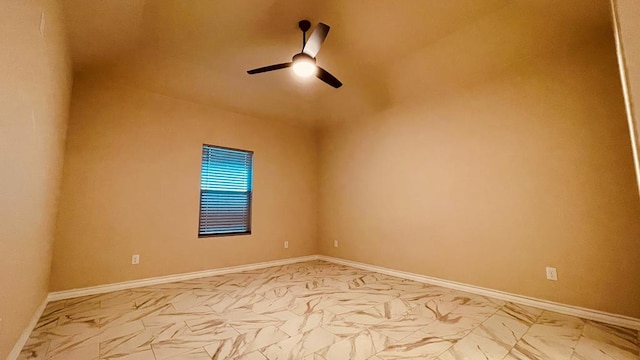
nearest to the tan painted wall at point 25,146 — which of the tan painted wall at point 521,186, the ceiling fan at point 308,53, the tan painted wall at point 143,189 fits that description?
the tan painted wall at point 143,189

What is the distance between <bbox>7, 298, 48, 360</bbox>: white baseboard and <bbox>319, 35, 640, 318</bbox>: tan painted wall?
392cm

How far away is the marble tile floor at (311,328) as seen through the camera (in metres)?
1.92

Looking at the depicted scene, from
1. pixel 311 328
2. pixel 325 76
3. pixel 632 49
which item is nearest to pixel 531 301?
pixel 311 328

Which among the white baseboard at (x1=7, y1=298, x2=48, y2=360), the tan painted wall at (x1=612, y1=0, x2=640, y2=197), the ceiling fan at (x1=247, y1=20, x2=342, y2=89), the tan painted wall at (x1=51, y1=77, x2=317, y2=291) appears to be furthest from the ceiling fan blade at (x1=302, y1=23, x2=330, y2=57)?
the white baseboard at (x1=7, y1=298, x2=48, y2=360)

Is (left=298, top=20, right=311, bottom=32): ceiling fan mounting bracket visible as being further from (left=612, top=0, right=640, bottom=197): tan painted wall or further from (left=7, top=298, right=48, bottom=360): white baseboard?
(left=7, top=298, right=48, bottom=360): white baseboard

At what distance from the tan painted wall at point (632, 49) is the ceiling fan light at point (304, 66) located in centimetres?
223

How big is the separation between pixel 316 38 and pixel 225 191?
2931 mm

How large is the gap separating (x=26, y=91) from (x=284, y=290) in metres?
2.90

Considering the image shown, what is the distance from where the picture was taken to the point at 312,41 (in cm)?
253

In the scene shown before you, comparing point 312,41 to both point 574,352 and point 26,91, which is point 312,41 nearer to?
point 26,91

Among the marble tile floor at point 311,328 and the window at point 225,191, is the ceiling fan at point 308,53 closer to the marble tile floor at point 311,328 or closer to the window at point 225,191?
the window at point 225,191

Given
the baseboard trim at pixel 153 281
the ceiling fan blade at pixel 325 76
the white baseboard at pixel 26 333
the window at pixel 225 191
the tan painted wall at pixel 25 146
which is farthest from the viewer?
the window at pixel 225 191

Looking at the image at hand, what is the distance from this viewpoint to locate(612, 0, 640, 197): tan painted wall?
2.29 feet

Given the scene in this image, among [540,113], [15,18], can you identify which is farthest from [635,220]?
[15,18]
